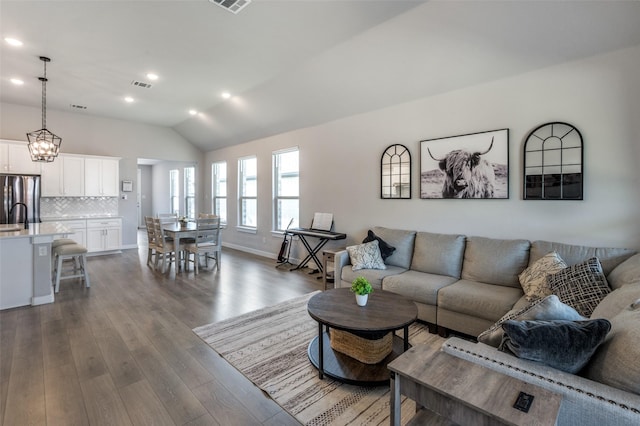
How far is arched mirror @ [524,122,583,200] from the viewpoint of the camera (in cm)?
296

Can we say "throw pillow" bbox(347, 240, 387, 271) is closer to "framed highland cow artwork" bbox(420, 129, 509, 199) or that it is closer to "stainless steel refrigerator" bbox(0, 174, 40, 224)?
"framed highland cow artwork" bbox(420, 129, 509, 199)

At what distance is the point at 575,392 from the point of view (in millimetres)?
1093

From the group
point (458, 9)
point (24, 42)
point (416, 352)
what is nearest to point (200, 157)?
point (24, 42)

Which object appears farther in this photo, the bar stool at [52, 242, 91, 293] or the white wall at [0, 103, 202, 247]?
the white wall at [0, 103, 202, 247]

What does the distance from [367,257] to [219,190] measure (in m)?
5.99

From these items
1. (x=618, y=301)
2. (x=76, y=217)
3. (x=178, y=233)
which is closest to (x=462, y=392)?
(x=618, y=301)

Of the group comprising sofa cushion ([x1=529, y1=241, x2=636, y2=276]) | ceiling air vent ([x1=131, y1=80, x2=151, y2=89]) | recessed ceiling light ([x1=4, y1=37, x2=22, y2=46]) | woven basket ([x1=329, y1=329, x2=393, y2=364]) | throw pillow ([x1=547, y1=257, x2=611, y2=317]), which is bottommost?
woven basket ([x1=329, y1=329, x2=393, y2=364])

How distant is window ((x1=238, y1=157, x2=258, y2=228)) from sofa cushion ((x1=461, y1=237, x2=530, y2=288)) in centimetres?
493

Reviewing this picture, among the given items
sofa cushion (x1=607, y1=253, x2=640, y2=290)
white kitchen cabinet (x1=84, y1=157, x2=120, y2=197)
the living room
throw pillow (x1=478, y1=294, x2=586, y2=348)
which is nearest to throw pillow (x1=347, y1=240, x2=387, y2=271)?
the living room

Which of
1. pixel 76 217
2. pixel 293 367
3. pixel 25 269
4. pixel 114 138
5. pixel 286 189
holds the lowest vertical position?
pixel 293 367

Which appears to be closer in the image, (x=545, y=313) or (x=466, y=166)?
(x=545, y=313)

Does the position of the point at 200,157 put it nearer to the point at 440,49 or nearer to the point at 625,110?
the point at 440,49

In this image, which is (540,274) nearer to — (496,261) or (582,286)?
(582,286)

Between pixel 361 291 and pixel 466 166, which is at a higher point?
pixel 466 166
